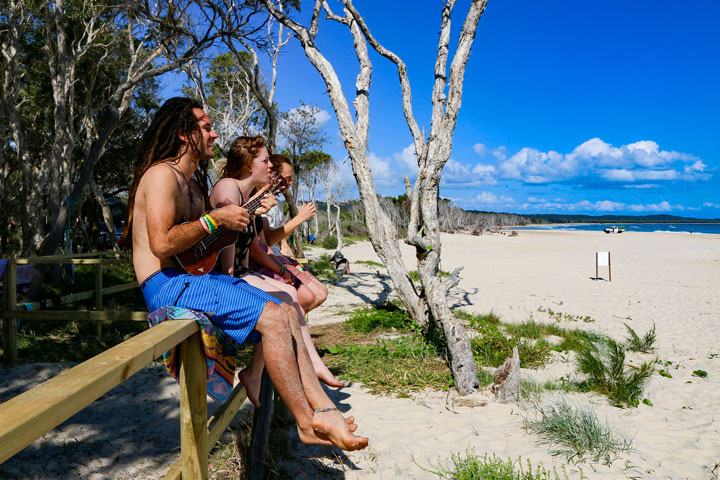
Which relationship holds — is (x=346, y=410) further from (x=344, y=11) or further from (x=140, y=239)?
(x=344, y=11)

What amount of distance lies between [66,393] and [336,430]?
103 centimetres

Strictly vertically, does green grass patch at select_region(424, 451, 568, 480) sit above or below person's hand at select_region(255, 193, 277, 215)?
below

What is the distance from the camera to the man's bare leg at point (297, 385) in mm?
1659

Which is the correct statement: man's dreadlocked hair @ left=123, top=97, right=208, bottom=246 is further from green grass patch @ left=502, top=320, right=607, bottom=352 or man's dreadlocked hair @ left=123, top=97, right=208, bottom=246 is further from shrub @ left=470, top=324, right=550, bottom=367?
green grass patch @ left=502, top=320, right=607, bottom=352

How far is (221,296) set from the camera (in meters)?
1.77

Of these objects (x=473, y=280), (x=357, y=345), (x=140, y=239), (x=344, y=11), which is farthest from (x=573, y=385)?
(x=473, y=280)

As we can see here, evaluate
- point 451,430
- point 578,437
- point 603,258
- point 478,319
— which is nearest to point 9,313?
point 451,430

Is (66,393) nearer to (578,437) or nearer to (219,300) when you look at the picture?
(219,300)

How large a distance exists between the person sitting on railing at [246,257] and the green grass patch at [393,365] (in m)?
1.81

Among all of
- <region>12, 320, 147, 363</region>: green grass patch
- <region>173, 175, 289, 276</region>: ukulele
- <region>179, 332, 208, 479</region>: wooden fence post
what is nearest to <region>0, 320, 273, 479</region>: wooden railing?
<region>179, 332, 208, 479</region>: wooden fence post

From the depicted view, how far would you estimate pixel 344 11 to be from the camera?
282 inches

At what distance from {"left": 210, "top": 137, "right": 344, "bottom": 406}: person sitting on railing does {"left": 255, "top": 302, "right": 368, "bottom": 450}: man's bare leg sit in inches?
17.1

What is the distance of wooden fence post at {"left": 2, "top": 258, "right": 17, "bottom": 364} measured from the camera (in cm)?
452

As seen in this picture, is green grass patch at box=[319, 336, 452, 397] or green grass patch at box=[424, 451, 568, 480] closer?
green grass patch at box=[424, 451, 568, 480]
